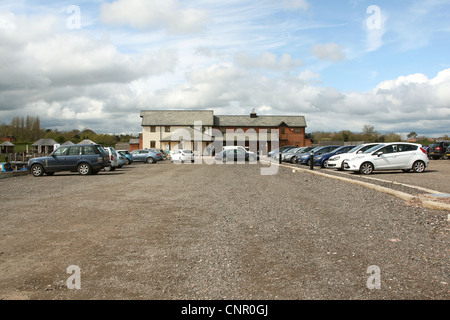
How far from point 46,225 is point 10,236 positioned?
952mm

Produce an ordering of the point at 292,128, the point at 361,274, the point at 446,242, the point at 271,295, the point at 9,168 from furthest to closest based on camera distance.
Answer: the point at 292,128, the point at 9,168, the point at 446,242, the point at 361,274, the point at 271,295

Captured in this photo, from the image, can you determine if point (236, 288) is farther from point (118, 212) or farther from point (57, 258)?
point (118, 212)

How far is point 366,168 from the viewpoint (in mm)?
20391

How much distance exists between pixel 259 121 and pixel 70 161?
69.1 m

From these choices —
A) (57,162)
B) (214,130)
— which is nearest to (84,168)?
(57,162)

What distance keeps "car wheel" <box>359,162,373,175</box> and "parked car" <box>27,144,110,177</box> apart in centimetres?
1483

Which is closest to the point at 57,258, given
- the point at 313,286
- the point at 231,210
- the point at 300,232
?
the point at 313,286

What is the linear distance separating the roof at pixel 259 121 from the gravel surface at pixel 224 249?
76.8 meters

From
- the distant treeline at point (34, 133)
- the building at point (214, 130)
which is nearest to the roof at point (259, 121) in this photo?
the building at point (214, 130)

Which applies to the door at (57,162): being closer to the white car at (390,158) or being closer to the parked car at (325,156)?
the white car at (390,158)

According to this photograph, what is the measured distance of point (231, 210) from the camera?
9.46 m

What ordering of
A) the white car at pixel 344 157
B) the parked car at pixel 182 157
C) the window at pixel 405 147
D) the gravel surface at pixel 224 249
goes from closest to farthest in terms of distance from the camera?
the gravel surface at pixel 224 249 < the window at pixel 405 147 < the white car at pixel 344 157 < the parked car at pixel 182 157

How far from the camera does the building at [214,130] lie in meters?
76.8

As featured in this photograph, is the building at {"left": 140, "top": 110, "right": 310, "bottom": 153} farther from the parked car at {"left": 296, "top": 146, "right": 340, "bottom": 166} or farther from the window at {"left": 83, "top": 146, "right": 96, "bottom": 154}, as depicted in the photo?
the window at {"left": 83, "top": 146, "right": 96, "bottom": 154}
